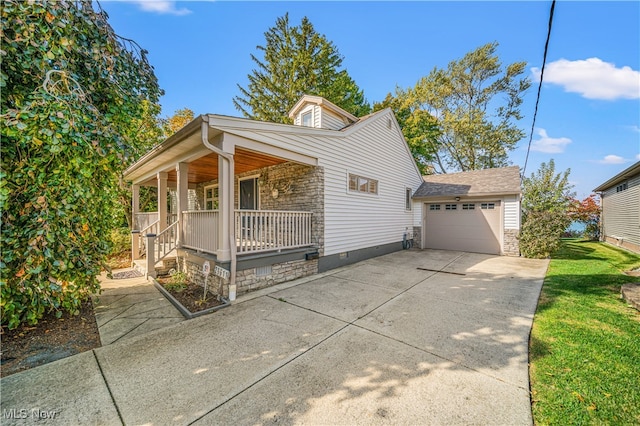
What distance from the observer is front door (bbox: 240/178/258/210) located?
923 centimetres

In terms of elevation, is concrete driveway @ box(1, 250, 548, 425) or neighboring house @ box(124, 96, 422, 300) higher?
neighboring house @ box(124, 96, 422, 300)

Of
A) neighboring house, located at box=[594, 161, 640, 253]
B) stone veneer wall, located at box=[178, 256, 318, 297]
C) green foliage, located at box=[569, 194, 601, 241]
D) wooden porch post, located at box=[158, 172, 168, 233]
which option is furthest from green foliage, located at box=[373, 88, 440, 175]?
wooden porch post, located at box=[158, 172, 168, 233]

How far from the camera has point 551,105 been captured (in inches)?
265

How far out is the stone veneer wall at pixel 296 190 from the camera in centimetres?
715

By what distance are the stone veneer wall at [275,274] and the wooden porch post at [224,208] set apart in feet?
2.01

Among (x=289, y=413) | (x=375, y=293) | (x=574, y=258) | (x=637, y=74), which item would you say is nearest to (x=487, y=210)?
(x=574, y=258)

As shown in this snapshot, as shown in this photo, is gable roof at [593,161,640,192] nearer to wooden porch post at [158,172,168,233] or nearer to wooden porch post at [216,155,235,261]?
wooden porch post at [216,155,235,261]

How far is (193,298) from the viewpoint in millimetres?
5258

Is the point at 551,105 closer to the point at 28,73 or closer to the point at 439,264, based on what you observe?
the point at 439,264

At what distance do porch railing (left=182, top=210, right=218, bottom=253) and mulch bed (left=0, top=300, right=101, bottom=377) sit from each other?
231 cm

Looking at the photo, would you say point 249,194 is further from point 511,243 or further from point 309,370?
point 511,243

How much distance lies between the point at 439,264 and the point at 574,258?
5.57m

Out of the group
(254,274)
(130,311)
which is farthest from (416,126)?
(130,311)

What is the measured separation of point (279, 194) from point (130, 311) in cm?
481
